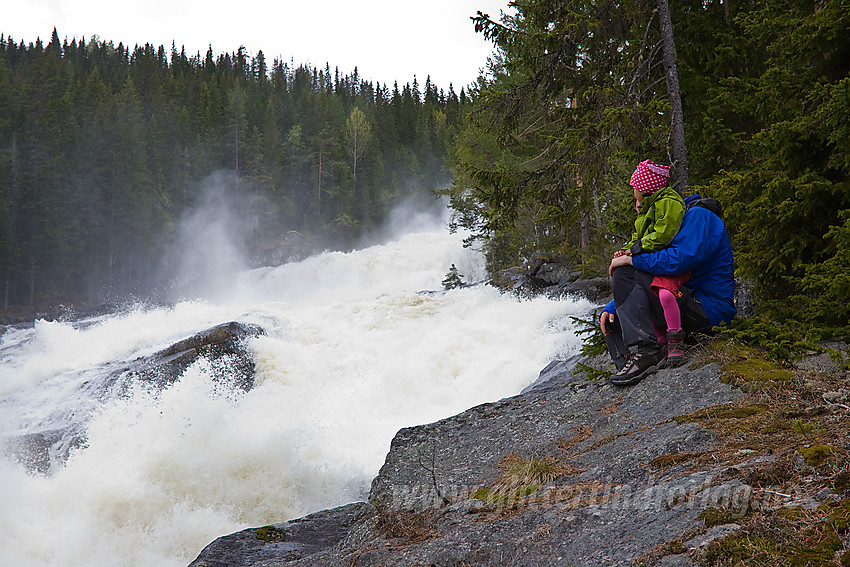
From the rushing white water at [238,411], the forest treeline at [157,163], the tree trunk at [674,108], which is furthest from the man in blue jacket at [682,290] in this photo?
the forest treeline at [157,163]

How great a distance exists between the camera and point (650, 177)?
15.4ft

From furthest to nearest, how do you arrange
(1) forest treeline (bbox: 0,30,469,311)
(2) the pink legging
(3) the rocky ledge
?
(1) forest treeline (bbox: 0,30,469,311) → (2) the pink legging → (3) the rocky ledge

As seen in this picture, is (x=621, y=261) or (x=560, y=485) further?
(x=621, y=261)

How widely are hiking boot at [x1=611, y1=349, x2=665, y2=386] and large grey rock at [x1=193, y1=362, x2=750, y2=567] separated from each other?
0.24 ft

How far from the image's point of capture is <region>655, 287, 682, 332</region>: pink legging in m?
4.41

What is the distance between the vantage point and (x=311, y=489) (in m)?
7.89

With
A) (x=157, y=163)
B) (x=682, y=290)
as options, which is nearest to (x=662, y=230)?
(x=682, y=290)

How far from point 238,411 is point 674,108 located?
8399 mm

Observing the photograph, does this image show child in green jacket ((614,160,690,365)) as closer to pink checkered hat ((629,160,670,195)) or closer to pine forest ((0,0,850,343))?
pink checkered hat ((629,160,670,195))

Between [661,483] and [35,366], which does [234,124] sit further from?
[661,483]

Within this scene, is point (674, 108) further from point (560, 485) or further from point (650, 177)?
point (560, 485)

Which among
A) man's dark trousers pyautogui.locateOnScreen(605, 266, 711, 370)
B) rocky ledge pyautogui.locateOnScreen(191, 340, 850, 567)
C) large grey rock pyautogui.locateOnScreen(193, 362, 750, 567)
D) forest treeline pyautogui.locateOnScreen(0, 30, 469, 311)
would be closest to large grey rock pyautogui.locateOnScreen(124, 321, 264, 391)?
rocky ledge pyautogui.locateOnScreen(191, 340, 850, 567)

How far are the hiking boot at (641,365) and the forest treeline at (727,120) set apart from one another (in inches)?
36.6

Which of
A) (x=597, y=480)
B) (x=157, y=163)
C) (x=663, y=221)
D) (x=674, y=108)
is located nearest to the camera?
(x=597, y=480)
